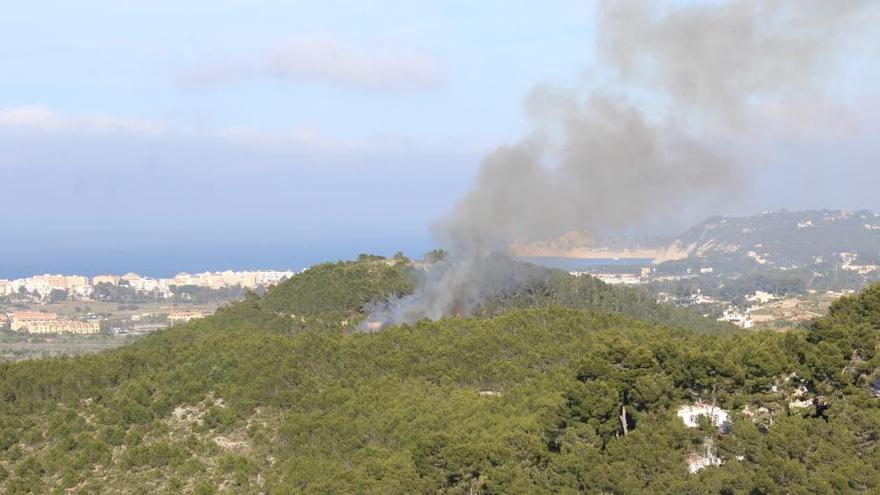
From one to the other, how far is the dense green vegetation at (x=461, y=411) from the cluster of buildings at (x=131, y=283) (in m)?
87.5

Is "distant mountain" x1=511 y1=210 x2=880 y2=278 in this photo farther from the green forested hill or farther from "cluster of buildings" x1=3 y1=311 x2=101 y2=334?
the green forested hill

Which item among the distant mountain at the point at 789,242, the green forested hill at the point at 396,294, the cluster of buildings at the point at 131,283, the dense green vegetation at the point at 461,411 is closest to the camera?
the dense green vegetation at the point at 461,411

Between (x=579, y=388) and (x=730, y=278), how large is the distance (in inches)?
3821

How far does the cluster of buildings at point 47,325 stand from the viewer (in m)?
86.4

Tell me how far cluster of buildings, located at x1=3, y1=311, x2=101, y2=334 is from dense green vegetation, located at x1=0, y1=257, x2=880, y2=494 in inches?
2332

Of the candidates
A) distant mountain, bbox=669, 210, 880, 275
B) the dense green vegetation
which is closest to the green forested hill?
the dense green vegetation

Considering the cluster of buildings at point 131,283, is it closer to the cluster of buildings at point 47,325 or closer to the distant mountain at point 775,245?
the cluster of buildings at point 47,325

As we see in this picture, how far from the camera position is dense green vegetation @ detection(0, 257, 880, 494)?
1805 centimetres

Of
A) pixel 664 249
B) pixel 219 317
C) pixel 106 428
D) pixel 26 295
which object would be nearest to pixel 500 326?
pixel 106 428

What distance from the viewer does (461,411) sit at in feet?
76.5

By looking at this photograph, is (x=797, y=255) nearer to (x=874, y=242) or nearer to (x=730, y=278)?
(x=874, y=242)

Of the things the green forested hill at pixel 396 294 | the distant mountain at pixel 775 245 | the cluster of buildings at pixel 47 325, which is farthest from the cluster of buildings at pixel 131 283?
the green forested hill at pixel 396 294

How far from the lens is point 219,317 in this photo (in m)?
44.8

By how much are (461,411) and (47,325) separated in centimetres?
7293
